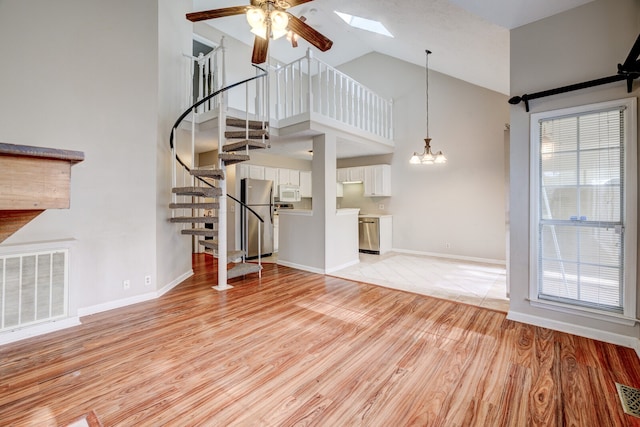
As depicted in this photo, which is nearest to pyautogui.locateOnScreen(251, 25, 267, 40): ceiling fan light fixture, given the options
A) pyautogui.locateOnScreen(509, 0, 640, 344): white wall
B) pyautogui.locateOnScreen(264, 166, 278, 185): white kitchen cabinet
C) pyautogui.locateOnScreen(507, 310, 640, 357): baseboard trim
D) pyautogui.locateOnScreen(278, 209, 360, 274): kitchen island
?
pyautogui.locateOnScreen(509, 0, 640, 344): white wall

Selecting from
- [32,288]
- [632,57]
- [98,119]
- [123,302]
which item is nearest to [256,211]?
[123,302]

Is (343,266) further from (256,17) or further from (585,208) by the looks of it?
(256,17)

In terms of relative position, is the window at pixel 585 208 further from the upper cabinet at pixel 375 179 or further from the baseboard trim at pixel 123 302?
the baseboard trim at pixel 123 302

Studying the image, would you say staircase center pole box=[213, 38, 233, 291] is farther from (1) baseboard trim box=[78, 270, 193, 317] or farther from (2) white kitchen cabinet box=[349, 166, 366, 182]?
(2) white kitchen cabinet box=[349, 166, 366, 182]

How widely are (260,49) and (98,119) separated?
6.13ft

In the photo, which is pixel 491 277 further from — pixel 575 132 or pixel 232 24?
pixel 232 24

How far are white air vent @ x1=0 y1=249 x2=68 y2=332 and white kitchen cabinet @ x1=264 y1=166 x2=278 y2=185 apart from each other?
4158 mm

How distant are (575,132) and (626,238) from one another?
0.98 metres

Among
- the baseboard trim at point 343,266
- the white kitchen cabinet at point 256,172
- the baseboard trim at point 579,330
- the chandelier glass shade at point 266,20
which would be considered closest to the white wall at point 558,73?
the baseboard trim at point 579,330

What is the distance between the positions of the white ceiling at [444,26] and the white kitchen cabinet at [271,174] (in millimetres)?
3001

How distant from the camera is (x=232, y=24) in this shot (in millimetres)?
5773

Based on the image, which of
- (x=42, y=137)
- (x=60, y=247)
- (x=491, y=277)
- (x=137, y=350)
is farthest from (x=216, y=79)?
(x=491, y=277)

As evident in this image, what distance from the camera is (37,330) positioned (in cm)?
246

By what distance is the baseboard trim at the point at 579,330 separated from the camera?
2.25m
